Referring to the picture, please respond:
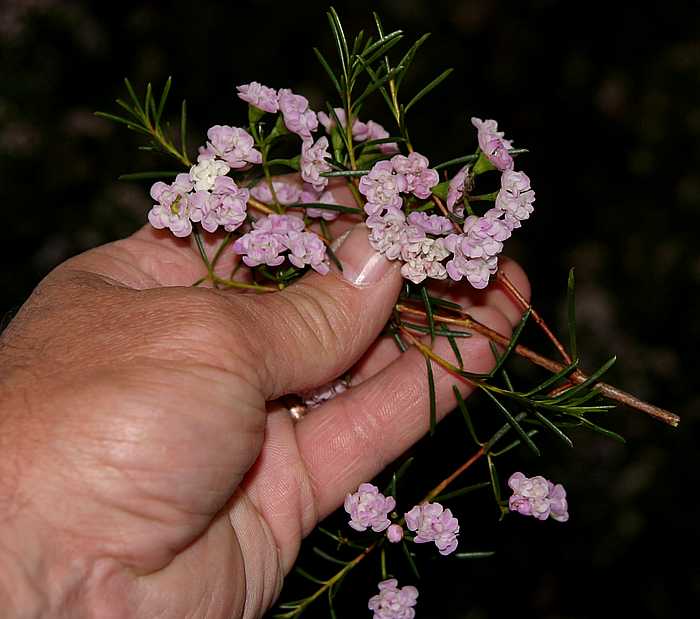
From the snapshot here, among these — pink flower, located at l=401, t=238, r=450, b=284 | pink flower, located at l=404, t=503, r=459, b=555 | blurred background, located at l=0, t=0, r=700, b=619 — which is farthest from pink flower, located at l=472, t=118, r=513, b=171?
blurred background, located at l=0, t=0, r=700, b=619

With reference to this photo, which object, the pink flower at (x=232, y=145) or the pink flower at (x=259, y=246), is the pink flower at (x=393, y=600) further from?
the pink flower at (x=232, y=145)

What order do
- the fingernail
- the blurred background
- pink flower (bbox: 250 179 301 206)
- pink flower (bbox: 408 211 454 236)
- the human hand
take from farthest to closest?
the blurred background
pink flower (bbox: 250 179 301 206)
the fingernail
pink flower (bbox: 408 211 454 236)
the human hand

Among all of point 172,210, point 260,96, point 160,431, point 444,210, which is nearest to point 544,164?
point 444,210

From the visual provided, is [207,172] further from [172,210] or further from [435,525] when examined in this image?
[435,525]

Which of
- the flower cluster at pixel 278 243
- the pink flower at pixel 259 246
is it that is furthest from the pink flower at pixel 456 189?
the pink flower at pixel 259 246

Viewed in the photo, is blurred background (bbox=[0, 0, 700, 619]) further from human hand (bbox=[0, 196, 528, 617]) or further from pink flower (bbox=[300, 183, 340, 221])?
pink flower (bbox=[300, 183, 340, 221])

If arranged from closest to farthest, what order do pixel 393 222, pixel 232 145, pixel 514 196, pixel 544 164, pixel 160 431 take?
pixel 160 431, pixel 514 196, pixel 393 222, pixel 232 145, pixel 544 164

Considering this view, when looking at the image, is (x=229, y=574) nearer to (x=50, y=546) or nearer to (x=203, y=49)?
(x=50, y=546)
